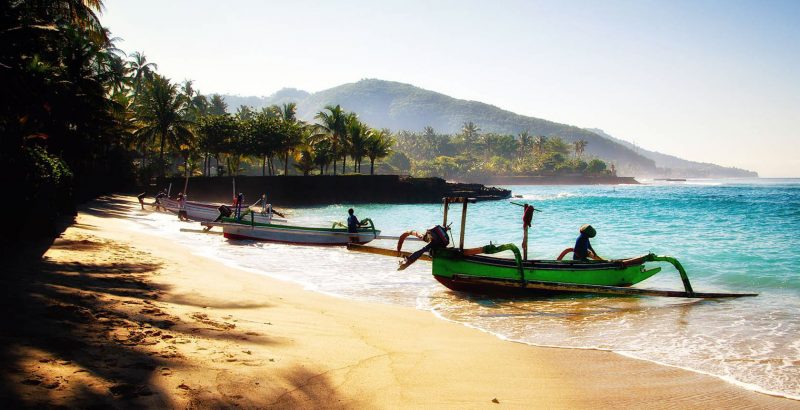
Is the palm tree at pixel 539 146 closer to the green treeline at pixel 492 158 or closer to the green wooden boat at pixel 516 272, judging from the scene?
the green treeline at pixel 492 158

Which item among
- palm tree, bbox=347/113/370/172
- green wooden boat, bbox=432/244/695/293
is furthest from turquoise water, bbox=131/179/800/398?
palm tree, bbox=347/113/370/172

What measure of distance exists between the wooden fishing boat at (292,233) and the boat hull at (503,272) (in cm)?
968

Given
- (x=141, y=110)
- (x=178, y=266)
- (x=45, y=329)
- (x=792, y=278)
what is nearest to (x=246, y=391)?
(x=45, y=329)

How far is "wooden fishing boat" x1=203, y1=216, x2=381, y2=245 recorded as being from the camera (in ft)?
73.0

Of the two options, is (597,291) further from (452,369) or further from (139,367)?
(139,367)

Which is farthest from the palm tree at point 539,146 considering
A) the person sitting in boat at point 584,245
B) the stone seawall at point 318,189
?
the person sitting in boat at point 584,245

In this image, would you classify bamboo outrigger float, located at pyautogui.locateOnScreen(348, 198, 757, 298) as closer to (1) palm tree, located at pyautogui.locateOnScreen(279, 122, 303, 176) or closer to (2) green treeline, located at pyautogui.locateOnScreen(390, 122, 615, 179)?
(1) palm tree, located at pyautogui.locateOnScreen(279, 122, 303, 176)

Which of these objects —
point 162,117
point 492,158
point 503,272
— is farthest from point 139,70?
point 492,158

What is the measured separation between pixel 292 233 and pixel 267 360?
16811 mm

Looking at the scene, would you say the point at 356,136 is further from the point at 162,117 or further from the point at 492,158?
the point at 492,158

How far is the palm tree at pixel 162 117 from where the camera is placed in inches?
1887

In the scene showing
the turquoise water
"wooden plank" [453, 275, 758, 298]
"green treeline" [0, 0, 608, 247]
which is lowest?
the turquoise water

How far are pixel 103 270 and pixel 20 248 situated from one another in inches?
100

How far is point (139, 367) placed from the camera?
500cm
